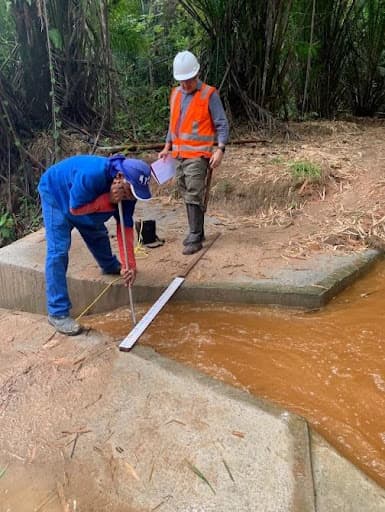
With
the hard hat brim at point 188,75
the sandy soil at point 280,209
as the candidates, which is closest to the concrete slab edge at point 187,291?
the sandy soil at point 280,209

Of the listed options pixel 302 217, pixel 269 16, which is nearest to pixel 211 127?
pixel 302 217

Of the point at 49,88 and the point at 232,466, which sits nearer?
the point at 232,466

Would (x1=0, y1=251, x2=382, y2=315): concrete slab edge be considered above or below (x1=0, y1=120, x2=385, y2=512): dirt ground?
below

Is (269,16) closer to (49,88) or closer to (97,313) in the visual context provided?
(49,88)

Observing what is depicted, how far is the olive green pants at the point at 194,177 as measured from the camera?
426 centimetres

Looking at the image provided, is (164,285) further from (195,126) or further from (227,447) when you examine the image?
(227,447)

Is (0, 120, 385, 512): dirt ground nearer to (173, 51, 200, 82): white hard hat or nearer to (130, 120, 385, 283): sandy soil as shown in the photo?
(130, 120, 385, 283): sandy soil

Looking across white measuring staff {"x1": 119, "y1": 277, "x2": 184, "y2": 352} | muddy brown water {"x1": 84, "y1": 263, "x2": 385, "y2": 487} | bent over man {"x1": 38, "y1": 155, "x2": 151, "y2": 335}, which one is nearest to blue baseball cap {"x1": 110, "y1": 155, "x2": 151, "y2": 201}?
bent over man {"x1": 38, "y1": 155, "x2": 151, "y2": 335}

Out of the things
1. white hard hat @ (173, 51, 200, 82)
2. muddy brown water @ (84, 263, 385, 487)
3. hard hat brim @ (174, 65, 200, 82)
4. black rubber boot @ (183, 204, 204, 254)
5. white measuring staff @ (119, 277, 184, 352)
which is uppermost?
white hard hat @ (173, 51, 200, 82)

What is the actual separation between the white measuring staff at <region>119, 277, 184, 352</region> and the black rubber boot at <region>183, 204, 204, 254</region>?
0.53 meters

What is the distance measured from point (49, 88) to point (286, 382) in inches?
217

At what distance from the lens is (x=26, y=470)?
2260 millimetres

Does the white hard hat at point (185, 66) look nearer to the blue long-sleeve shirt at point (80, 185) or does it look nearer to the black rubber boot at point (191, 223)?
the black rubber boot at point (191, 223)

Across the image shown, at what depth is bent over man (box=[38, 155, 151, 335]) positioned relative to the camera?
3.12m
